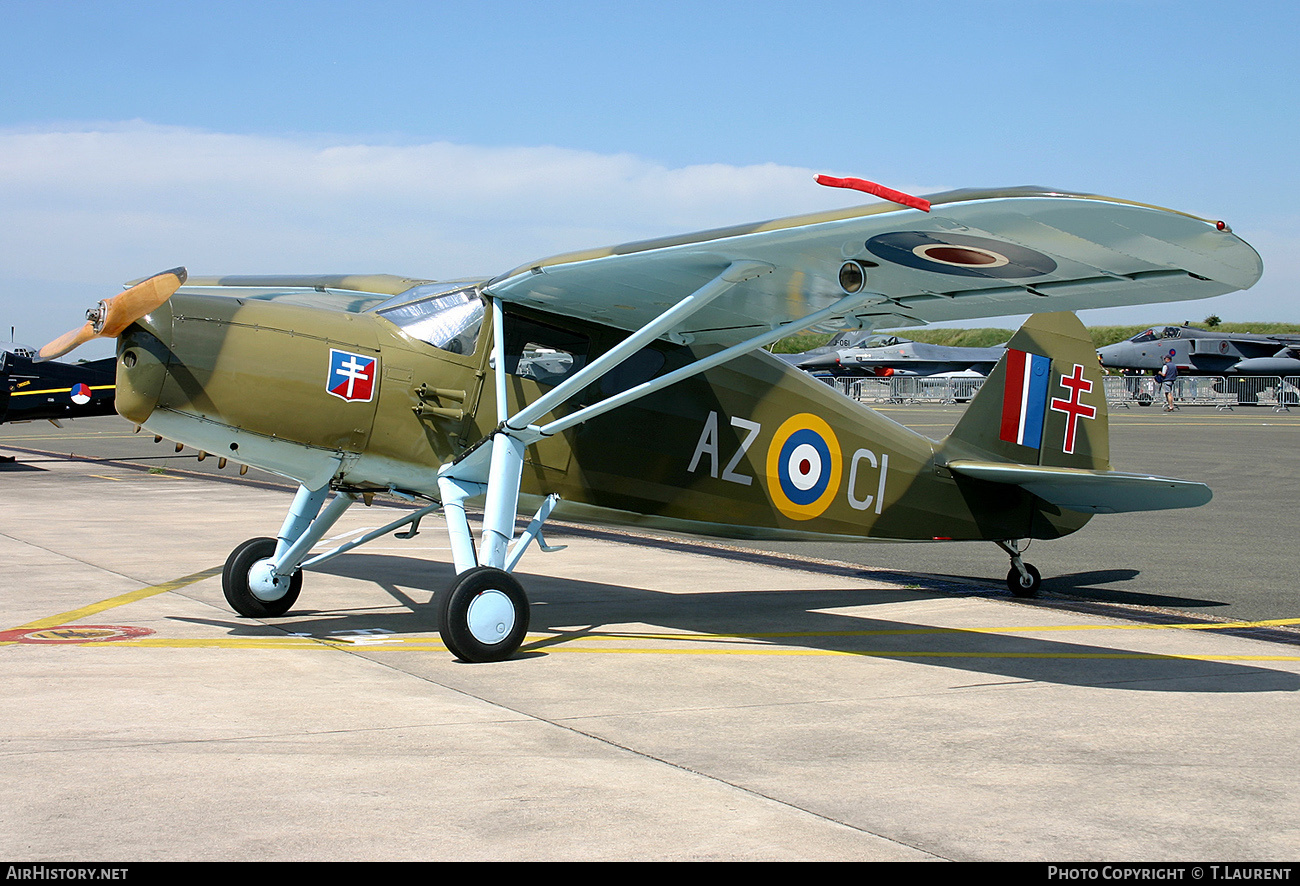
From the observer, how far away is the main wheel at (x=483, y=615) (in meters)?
6.40

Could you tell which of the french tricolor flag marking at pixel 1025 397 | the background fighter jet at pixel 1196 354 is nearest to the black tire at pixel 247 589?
the french tricolor flag marking at pixel 1025 397

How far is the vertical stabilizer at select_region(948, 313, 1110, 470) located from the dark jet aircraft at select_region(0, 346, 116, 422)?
66.3ft

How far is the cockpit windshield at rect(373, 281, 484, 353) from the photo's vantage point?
717 centimetres

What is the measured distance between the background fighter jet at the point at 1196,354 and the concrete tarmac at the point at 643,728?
57.3 m

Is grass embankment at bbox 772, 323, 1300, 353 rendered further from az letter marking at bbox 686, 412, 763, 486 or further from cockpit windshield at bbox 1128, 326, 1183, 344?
az letter marking at bbox 686, 412, 763, 486

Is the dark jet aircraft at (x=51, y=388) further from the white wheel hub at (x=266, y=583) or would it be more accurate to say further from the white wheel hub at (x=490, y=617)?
the white wheel hub at (x=490, y=617)

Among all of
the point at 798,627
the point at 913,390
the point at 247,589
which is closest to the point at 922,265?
the point at 798,627

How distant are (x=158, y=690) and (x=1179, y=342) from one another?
65.1m

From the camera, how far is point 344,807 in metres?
3.84

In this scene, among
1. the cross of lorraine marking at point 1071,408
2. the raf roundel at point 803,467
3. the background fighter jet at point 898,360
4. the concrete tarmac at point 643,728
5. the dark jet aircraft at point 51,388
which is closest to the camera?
the concrete tarmac at point 643,728

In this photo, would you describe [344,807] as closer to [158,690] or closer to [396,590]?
[158,690]

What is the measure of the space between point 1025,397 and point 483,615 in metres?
5.62

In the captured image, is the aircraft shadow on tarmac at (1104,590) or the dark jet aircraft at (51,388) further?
the dark jet aircraft at (51,388)
